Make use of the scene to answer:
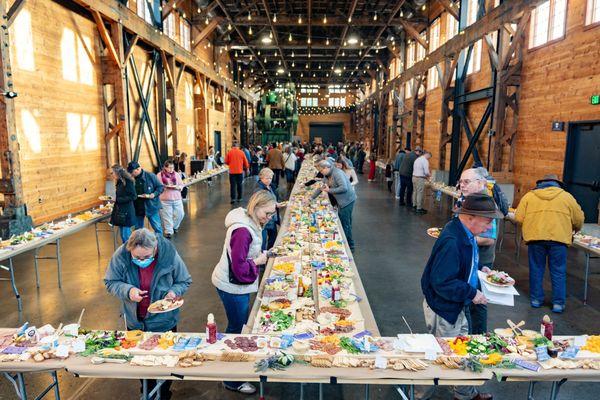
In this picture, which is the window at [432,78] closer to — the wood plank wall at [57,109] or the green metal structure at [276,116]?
the green metal structure at [276,116]

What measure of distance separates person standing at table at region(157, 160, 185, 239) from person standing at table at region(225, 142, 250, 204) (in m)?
3.80

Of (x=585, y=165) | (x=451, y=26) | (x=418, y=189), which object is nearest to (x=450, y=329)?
(x=585, y=165)

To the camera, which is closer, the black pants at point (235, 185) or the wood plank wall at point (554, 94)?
the wood plank wall at point (554, 94)

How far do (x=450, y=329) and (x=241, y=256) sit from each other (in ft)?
5.98

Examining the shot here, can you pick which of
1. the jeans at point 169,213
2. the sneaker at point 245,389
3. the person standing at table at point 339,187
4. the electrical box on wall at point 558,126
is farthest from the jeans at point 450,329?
the electrical box on wall at point 558,126

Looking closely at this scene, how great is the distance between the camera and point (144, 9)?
14.9 meters

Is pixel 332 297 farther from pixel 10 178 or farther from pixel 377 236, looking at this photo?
pixel 10 178

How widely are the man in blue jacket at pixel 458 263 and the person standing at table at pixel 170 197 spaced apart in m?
7.06

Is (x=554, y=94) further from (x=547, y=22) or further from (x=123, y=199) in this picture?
(x=123, y=199)

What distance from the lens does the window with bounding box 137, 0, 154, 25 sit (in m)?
14.5

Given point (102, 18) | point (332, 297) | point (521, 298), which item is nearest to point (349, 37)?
point (102, 18)

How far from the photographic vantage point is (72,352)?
2988 mm

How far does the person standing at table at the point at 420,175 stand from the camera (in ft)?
40.5

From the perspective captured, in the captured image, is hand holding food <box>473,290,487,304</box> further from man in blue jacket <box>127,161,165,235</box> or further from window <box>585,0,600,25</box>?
window <box>585,0,600,25</box>
